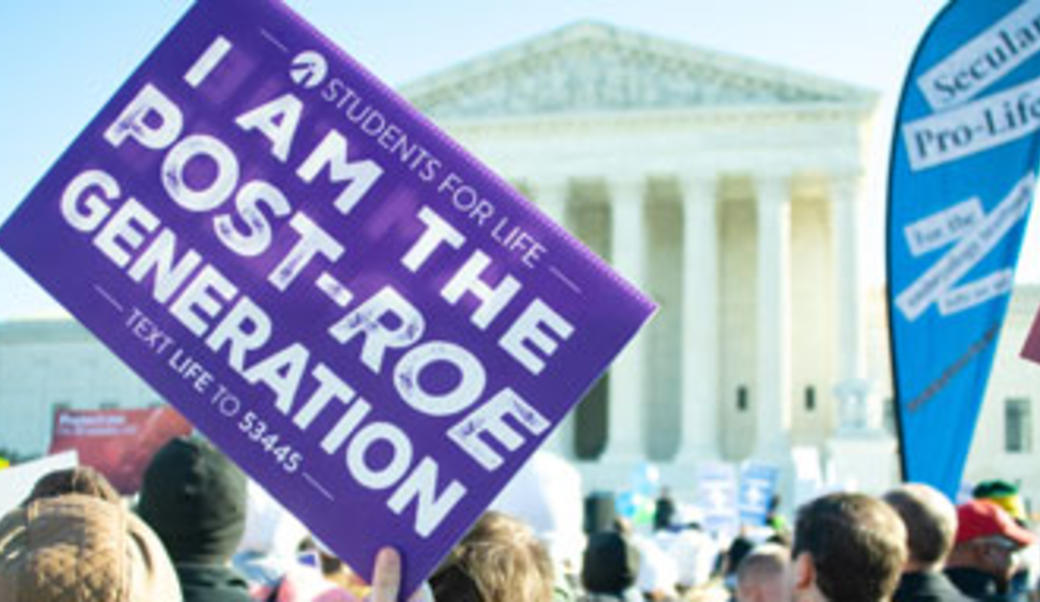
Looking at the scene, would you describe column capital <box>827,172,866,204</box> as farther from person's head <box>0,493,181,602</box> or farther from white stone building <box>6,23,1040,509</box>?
person's head <box>0,493,181,602</box>

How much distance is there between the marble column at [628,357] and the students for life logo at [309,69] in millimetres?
53886

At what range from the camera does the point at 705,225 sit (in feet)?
192

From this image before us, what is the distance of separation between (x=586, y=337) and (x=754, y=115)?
54.9m

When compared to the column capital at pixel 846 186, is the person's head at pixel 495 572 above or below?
below

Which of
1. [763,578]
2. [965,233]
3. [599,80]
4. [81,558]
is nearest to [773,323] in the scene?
[599,80]

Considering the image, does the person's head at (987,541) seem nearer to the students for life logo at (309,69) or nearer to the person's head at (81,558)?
the students for life logo at (309,69)

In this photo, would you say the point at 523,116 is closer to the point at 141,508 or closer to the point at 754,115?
the point at 754,115

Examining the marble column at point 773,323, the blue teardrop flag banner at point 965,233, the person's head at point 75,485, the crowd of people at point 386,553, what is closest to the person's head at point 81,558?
the crowd of people at point 386,553

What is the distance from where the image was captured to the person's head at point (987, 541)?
721 centimetres

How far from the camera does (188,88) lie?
438 centimetres

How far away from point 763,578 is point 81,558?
4.02m

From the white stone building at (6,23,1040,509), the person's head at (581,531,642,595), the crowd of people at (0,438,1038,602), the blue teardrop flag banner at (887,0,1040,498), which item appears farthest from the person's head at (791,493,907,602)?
the white stone building at (6,23,1040,509)

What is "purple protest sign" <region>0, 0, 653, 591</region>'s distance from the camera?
398 centimetres

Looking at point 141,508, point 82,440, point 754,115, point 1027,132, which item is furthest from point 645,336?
point 141,508
